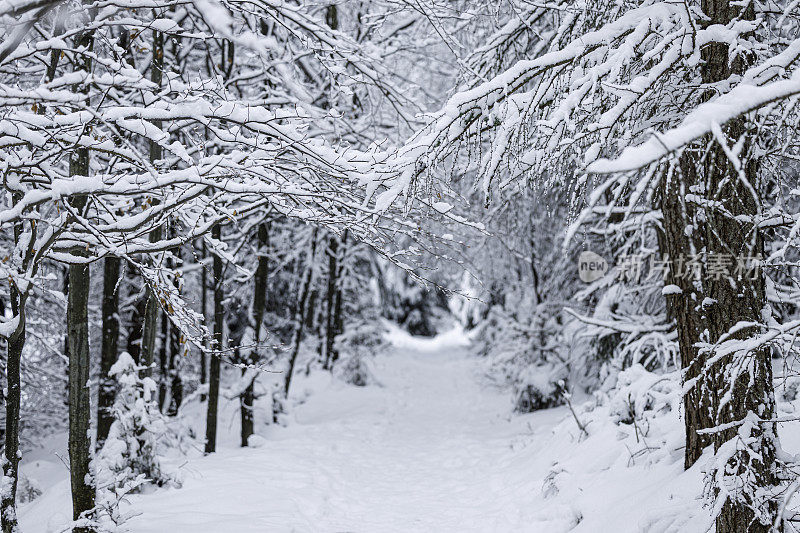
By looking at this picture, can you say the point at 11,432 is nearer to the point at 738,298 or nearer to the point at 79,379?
the point at 79,379

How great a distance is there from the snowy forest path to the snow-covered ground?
0.02 m

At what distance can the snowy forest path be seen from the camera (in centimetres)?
509

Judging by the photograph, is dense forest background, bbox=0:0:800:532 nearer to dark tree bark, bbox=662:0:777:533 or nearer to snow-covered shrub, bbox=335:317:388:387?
dark tree bark, bbox=662:0:777:533

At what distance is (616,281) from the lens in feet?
26.1

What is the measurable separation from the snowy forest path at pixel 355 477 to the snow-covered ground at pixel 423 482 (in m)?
0.02

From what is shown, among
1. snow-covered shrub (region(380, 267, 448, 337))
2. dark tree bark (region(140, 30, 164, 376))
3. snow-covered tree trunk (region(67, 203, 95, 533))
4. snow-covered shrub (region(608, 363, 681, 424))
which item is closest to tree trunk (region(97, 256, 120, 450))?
dark tree bark (region(140, 30, 164, 376))

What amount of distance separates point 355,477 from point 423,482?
877 millimetres

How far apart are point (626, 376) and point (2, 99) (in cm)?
579

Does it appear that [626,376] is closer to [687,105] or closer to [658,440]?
[658,440]

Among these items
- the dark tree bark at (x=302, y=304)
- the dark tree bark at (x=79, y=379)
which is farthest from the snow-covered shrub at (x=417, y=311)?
the dark tree bark at (x=79, y=379)

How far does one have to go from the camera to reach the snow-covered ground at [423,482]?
4.50 meters

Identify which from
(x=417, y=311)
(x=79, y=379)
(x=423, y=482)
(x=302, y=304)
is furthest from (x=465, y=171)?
(x=417, y=311)

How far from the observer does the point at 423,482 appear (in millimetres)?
6910

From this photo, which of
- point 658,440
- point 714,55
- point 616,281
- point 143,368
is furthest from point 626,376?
point 143,368
